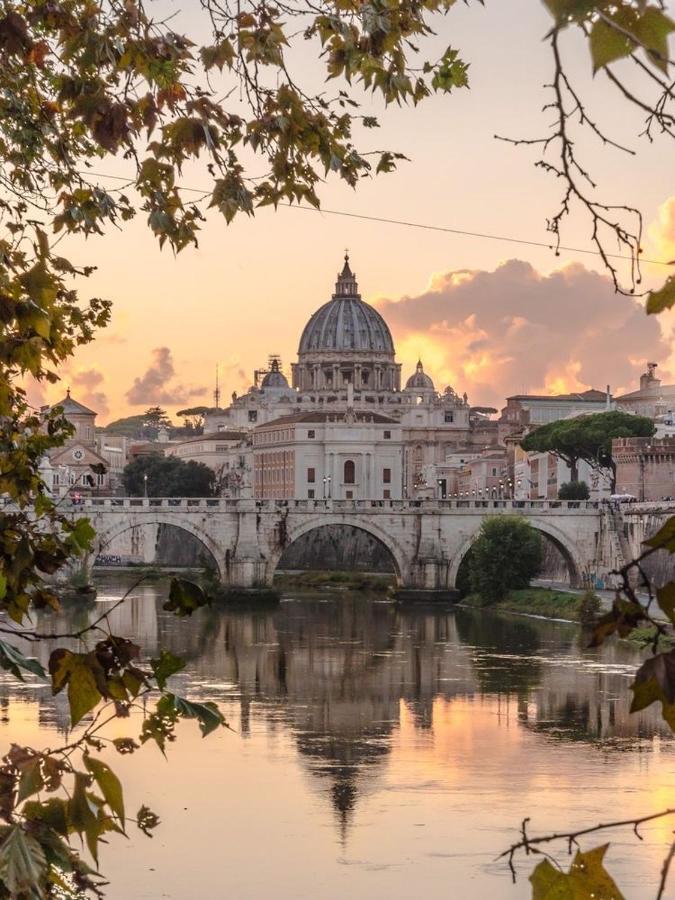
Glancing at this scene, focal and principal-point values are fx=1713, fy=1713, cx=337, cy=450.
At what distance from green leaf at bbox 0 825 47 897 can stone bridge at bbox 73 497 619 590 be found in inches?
1710

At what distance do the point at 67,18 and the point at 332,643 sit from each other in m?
27.1

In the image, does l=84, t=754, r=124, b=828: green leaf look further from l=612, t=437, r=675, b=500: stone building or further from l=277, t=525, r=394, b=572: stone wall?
l=277, t=525, r=394, b=572: stone wall

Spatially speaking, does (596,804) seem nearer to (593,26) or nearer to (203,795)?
(203,795)

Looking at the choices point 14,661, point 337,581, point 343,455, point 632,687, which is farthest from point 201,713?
point 343,455

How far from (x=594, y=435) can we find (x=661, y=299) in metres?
57.2

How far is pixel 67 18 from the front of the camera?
456 cm

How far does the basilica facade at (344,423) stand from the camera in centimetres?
8575

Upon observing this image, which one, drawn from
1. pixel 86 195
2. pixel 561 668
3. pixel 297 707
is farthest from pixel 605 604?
pixel 86 195

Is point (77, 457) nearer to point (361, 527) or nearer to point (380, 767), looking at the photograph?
point (361, 527)

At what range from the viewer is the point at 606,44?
5.12ft

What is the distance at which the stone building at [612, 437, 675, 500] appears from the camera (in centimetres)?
4994

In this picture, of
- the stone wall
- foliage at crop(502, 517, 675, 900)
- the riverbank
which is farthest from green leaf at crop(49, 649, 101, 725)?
the stone wall

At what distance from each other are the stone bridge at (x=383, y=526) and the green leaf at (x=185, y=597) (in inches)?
1688

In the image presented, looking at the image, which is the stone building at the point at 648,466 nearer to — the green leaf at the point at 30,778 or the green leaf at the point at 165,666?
the green leaf at the point at 165,666
